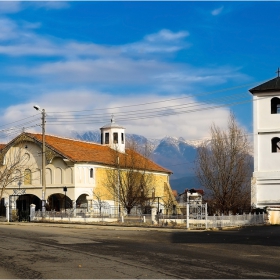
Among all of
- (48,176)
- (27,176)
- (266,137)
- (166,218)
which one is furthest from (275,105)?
(27,176)

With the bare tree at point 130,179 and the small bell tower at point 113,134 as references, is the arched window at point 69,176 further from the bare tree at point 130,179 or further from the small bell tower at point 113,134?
the small bell tower at point 113,134

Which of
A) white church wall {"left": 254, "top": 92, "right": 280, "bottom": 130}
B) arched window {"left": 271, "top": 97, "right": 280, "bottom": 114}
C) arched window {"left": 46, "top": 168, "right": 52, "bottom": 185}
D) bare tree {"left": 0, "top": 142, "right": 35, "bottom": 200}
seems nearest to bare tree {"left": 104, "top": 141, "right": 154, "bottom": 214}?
arched window {"left": 46, "top": 168, "right": 52, "bottom": 185}

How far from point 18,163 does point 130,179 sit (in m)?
11.3

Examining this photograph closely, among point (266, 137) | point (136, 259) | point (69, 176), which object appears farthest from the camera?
point (69, 176)

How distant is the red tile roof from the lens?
194 feet

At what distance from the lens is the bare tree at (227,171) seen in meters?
45.4

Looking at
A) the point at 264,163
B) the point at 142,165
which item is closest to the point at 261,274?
the point at 264,163

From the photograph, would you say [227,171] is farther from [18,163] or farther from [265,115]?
[18,163]

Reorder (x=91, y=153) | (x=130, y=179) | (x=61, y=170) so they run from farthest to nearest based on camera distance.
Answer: (x=91, y=153)
(x=130, y=179)
(x=61, y=170)

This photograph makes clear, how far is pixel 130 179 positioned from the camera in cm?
6016

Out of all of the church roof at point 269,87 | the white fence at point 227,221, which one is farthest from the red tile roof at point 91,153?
the white fence at point 227,221

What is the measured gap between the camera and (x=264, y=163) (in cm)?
4938

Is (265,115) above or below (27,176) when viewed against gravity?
above

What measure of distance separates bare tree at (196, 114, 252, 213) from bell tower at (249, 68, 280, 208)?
3.21ft
